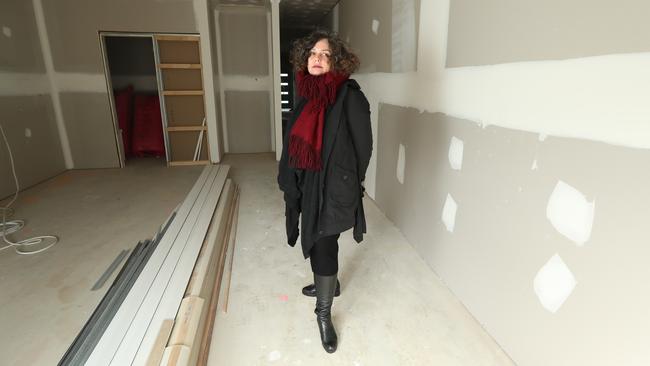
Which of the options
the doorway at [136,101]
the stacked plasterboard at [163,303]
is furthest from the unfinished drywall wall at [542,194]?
the doorway at [136,101]

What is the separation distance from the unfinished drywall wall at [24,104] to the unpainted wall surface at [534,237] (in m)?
4.24

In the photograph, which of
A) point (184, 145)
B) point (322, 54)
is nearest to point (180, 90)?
point (184, 145)

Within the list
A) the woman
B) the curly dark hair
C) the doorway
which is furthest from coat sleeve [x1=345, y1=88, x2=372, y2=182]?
the doorway

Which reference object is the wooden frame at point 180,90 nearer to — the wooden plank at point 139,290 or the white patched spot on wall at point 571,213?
the wooden plank at point 139,290

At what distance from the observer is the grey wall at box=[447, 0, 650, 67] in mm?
1062

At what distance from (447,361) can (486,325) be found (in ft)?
1.07

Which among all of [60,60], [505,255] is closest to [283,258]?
[505,255]

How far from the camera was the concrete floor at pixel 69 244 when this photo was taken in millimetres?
1794

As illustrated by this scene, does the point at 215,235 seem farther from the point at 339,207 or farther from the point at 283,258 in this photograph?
the point at 339,207

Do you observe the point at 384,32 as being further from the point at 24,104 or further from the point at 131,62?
the point at 131,62

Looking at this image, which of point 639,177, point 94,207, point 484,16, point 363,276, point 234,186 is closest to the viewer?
point 639,177

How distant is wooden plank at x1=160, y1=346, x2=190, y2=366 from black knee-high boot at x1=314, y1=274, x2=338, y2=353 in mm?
613

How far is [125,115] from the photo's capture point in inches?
225

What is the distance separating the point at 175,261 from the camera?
2.16m
